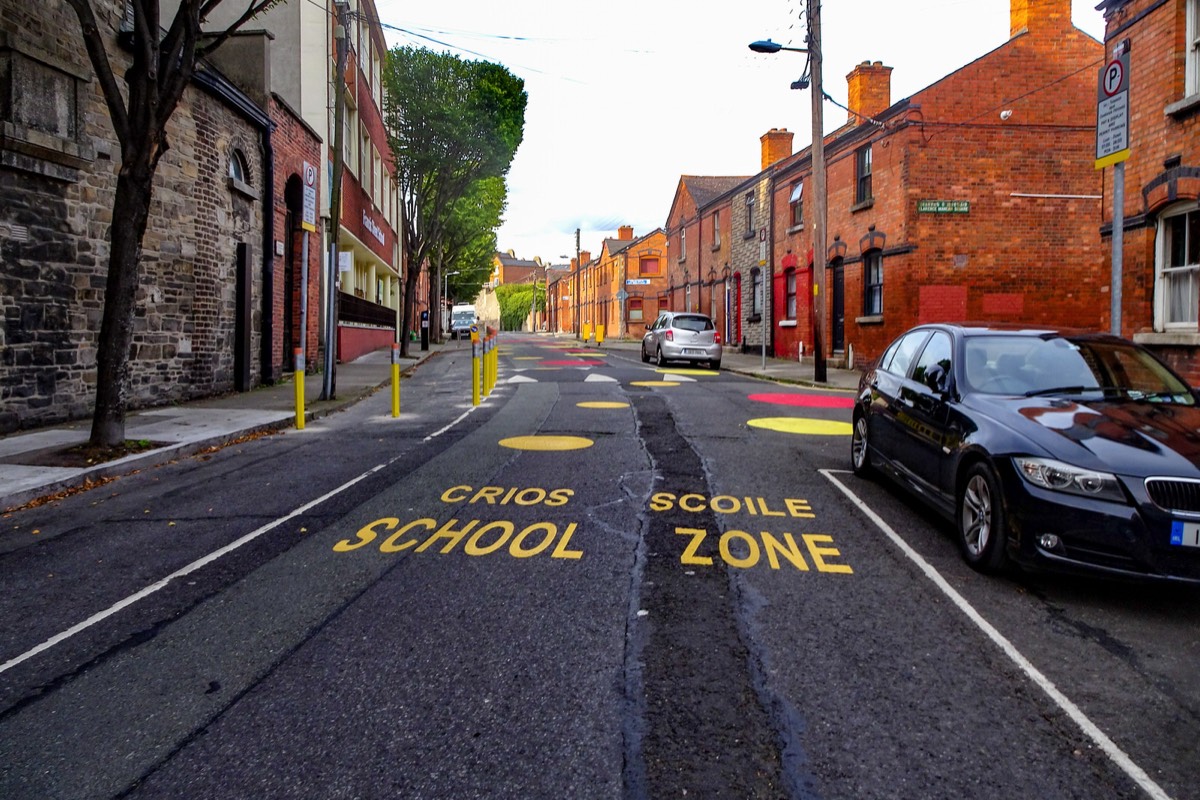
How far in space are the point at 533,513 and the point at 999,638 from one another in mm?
3380

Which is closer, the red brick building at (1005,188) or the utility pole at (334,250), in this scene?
the utility pole at (334,250)

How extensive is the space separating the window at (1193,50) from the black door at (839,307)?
1320 centimetres

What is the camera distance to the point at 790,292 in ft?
94.4

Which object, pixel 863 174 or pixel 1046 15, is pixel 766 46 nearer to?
pixel 863 174

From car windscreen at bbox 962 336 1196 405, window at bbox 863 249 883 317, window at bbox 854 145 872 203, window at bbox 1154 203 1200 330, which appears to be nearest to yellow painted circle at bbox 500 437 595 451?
car windscreen at bbox 962 336 1196 405

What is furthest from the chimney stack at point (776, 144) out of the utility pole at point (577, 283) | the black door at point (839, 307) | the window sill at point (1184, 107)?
the utility pole at point (577, 283)

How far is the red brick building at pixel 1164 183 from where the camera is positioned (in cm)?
1097

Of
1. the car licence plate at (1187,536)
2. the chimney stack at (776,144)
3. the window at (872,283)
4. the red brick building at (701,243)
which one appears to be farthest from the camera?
the red brick building at (701,243)

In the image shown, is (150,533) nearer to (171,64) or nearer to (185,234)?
(171,64)

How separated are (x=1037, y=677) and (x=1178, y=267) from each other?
10.2 m

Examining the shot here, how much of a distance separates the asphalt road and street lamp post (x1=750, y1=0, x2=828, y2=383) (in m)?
12.5

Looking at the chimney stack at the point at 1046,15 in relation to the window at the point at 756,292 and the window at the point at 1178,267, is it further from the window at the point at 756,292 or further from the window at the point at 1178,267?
the window at the point at 756,292

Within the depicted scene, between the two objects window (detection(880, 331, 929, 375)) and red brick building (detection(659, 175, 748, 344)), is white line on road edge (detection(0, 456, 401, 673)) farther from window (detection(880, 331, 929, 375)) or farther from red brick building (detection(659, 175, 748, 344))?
red brick building (detection(659, 175, 748, 344))

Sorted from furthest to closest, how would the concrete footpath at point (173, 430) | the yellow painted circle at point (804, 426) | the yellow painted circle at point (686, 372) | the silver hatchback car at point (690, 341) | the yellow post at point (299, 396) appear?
1. the silver hatchback car at point (690, 341)
2. the yellow painted circle at point (686, 372)
3. the yellow post at point (299, 396)
4. the yellow painted circle at point (804, 426)
5. the concrete footpath at point (173, 430)
